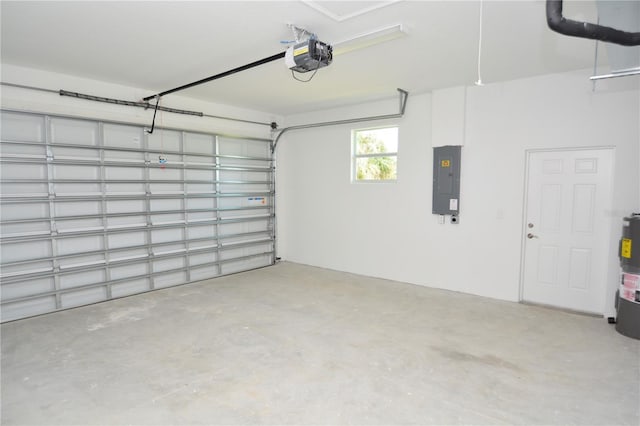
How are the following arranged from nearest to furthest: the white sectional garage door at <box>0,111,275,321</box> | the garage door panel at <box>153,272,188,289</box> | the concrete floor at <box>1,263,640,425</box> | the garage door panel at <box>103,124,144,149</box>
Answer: the concrete floor at <box>1,263,640,425</box>, the white sectional garage door at <box>0,111,275,321</box>, the garage door panel at <box>103,124,144,149</box>, the garage door panel at <box>153,272,188,289</box>

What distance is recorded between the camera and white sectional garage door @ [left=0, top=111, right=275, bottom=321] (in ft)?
13.5

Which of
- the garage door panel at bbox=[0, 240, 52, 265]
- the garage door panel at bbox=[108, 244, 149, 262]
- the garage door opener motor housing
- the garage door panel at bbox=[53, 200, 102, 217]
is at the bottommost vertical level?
the garage door panel at bbox=[108, 244, 149, 262]

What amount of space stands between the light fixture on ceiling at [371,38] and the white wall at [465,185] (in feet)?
7.08

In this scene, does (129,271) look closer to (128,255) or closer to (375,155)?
(128,255)

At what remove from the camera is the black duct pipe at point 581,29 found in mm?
1896

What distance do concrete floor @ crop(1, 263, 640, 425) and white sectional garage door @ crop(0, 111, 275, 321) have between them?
509 mm

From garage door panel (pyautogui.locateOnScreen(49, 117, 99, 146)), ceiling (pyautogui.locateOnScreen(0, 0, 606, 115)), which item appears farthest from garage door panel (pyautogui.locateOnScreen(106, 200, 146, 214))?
ceiling (pyautogui.locateOnScreen(0, 0, 606, 115))

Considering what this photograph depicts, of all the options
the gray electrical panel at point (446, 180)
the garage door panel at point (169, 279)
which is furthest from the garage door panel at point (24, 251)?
the gray electrical panel at point (446, 180)

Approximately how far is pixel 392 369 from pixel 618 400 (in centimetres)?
160

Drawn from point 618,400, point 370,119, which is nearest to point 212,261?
point 370,119

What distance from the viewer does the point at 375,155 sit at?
A: 596cm

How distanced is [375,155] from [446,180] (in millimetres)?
1365

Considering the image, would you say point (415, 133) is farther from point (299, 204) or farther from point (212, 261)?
point (212, 261)

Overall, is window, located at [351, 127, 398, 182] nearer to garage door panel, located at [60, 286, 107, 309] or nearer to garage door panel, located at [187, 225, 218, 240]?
garage door panel, located at [187, 225, 218, 240]
